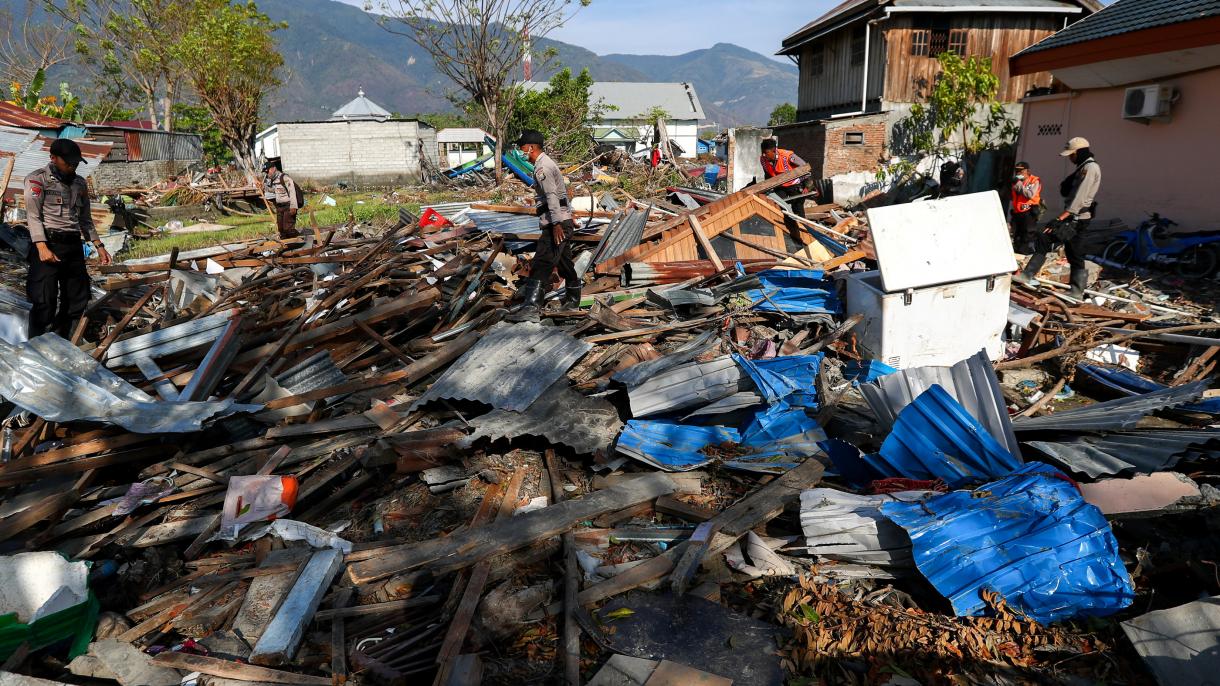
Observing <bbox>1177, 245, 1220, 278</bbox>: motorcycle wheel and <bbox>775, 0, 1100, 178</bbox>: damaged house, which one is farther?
<bbox>775, 0, 1100, 178</bbox>: damaged house

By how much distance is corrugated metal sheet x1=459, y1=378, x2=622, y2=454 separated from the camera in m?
4.38

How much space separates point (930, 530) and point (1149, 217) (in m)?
11.6

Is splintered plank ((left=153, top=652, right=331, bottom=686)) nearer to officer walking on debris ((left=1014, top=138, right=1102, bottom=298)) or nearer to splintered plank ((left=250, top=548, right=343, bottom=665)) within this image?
splintered plank ((left=250, top=548, right=343, bottom=665))

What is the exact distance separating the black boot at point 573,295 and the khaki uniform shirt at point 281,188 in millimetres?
5848

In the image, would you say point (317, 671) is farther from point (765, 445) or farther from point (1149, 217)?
point (1149, 217)

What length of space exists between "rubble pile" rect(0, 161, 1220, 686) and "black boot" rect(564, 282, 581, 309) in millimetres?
595

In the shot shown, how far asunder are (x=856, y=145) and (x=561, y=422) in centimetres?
1733

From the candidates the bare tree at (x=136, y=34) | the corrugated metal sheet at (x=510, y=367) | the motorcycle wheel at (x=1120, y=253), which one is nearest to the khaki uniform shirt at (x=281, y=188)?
the corrugated metal sheet at (x=510, y=367)

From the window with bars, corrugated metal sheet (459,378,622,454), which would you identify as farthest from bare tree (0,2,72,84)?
corrugated metal sheet (459,378,622,454)

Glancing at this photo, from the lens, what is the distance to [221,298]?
7.20 meters

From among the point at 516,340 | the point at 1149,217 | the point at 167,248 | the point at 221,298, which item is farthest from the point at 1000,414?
the point at 167,248

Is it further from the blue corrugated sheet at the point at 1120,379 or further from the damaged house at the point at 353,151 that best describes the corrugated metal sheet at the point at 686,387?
the damaged house at the point at 353,151

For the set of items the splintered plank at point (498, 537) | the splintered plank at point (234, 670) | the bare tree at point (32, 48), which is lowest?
the splintered plank at point (234, 670)

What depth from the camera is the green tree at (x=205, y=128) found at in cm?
3259
